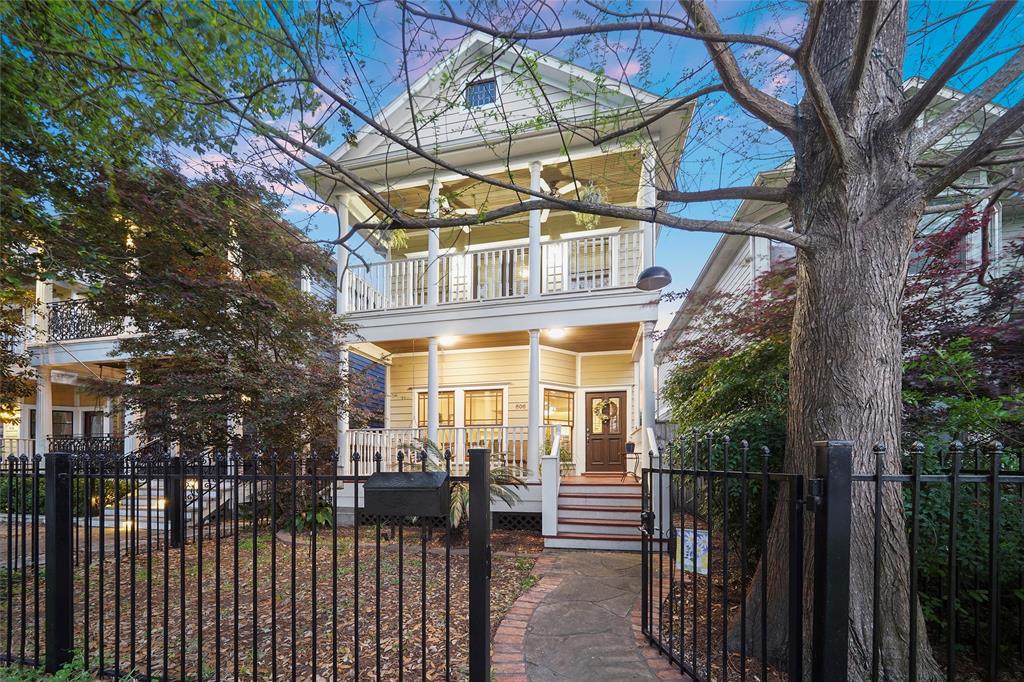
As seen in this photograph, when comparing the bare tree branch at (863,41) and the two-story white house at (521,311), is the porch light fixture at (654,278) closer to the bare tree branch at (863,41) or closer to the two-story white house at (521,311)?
the two-story white house at (521,311)

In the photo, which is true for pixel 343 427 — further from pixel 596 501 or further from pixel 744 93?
pixel 744 93

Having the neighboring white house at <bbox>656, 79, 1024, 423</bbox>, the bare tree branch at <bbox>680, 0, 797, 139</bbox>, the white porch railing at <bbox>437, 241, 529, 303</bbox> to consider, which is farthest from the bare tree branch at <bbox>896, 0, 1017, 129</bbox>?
the white porch railing at <bbox>437, 241, 529, 303</bbox>

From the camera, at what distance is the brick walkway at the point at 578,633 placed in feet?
10.8

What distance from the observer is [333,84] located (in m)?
3.46

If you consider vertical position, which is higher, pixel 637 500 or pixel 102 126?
pixel 102 126

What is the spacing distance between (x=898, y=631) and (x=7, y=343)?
37.5ft

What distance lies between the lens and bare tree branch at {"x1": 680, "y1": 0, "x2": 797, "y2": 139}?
317 cm

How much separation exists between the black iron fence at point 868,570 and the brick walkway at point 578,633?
236mm

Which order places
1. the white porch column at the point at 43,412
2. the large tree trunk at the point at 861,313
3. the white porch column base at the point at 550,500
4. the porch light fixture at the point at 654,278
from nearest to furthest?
the large tree trunk at the point at 861,313 → the porch light fixture at the point at 654,278 → the white porch column base at the point at 550,500 → the white porch column at the point at 43,412

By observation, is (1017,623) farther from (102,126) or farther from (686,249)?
(102,126)

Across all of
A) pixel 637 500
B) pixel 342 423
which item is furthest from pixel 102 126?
pixel 637 500

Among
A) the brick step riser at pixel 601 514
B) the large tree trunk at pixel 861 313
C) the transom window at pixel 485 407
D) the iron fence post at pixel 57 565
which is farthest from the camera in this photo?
the transom window at pixel 485 407

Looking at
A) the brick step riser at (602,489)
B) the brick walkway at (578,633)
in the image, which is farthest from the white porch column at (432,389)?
the brick walkway at (578,633)

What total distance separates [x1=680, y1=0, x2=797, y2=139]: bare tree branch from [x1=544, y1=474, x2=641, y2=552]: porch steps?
17.9ft
